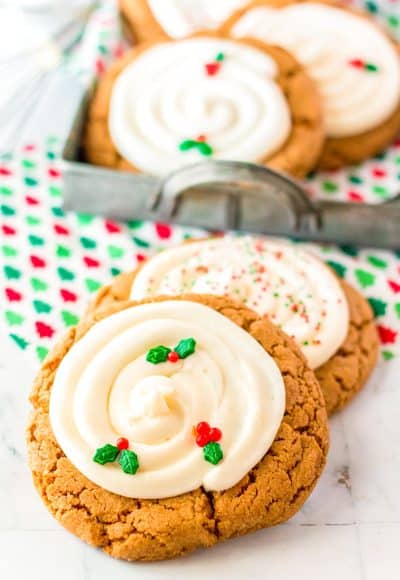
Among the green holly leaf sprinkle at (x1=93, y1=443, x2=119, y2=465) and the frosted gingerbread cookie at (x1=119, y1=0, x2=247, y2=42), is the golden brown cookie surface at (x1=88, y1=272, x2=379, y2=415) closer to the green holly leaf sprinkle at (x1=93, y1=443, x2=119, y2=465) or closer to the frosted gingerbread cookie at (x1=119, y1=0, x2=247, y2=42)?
the green holly leaf sprinkle at (x1=93, y1=443, x2=119, y2=465)

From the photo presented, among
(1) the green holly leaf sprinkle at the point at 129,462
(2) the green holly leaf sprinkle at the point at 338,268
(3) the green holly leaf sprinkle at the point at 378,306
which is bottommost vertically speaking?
(3) the green holly leaf sprinkle at the point at 378,306

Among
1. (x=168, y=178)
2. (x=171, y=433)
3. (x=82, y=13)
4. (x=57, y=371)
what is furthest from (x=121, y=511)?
(x=82, y=13)

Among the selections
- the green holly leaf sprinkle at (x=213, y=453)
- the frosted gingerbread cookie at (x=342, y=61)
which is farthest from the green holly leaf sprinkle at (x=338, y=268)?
the green holly leaf sprinkle at (x=213, y=453)

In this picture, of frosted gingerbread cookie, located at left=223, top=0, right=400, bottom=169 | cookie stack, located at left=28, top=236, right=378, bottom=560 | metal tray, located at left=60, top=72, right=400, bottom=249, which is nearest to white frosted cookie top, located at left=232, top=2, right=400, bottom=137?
frosted gingerbread cookie, located at left=223, top=0, right=400, bottom=169

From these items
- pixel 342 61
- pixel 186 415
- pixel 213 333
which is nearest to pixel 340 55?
pixel 342 61

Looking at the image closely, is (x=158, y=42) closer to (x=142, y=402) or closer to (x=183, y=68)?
(x=183, y=68)

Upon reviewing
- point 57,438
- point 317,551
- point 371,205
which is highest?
point 57,438

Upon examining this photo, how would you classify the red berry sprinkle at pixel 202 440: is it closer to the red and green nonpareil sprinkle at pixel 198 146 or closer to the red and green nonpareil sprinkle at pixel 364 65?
the red and green nonpareil sprinkle at pixel 198 146
